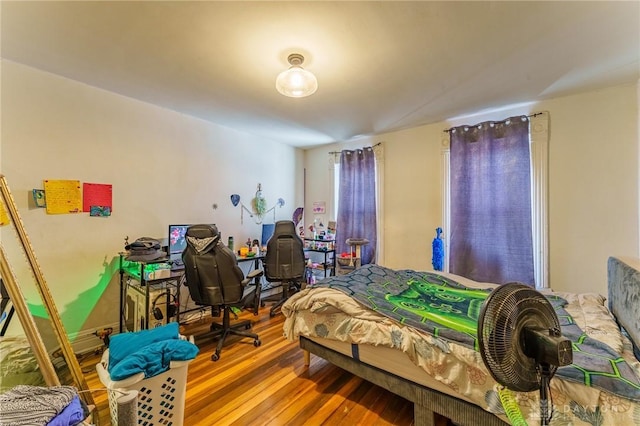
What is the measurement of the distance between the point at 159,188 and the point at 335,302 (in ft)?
7.95

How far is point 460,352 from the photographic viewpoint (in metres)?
1.38

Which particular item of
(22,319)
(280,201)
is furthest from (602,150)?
(22,319)

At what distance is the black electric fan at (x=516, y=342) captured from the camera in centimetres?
84

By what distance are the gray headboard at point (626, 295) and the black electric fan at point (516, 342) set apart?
92 centimetres

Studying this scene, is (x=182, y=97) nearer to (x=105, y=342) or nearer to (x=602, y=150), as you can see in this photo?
(x=105, y=342)

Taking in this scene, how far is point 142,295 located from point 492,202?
367 centimetres

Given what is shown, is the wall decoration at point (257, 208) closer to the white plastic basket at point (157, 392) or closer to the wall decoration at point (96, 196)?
the wall decoration at point (96, 196)

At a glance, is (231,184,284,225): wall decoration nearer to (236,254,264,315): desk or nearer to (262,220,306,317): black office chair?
(236,254,264,315): desk

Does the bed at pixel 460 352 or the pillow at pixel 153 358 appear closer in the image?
the bed at pixel 460 352

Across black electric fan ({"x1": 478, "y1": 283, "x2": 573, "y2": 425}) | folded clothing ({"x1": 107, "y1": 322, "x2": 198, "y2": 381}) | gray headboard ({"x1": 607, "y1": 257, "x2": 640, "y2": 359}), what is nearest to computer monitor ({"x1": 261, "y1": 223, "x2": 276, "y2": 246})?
folded clothing ({"x1": 107, "y1": 322, "x2": 198, "y2": 381})

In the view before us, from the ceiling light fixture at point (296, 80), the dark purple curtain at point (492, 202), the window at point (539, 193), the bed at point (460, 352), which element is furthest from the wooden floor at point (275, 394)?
the ceiling light fixture at point (296, 80)

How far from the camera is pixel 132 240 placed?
9.10 feet

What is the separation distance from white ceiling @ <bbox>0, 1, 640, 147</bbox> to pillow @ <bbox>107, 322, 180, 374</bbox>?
1919 mm

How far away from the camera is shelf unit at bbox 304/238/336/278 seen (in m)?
4.08
